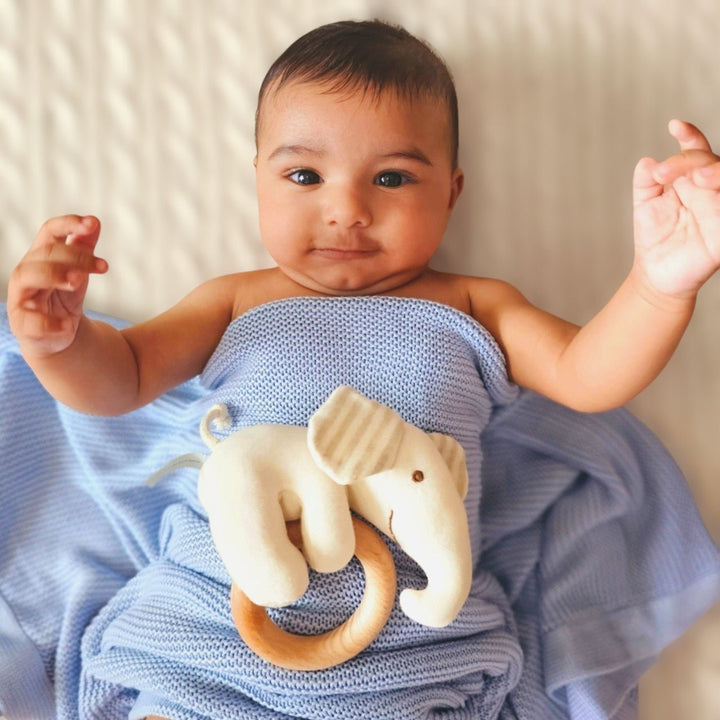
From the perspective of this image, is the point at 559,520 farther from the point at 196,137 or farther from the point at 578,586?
the point at 196,137

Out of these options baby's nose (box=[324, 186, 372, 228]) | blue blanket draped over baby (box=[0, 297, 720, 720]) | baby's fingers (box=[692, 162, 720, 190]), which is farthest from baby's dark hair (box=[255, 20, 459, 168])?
baby's fingers (box=[692, 162, 720, 190])

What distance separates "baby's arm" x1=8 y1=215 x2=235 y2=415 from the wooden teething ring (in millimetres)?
243

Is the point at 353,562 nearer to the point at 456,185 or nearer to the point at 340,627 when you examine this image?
the point at 340,627

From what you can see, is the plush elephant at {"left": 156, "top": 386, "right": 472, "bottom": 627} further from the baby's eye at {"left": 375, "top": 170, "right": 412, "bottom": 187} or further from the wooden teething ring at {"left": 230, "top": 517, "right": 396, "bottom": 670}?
the baby's eye at {"left": 375, "top": 170, "right": 412, "bottom": 187}

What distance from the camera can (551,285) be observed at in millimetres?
1148

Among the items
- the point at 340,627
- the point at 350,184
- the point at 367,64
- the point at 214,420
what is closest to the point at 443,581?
the point at 340,627

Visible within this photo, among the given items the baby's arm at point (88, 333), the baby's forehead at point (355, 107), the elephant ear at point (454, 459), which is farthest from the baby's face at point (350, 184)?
the elephant ear at point (454, 459)

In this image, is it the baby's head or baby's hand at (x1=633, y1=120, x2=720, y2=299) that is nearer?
baby's hand at (x1=633, y1=120, x2=720, y2=299)

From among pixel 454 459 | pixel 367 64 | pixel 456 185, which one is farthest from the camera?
pixel 456 185

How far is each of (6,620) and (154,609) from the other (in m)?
0.21

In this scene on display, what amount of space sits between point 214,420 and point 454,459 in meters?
0.25

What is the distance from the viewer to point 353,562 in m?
0.89

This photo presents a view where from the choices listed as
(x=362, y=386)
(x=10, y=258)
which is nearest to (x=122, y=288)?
(x=10, y=258)

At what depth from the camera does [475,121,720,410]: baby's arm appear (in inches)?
30.0
